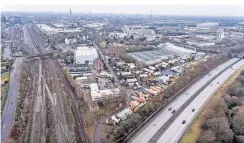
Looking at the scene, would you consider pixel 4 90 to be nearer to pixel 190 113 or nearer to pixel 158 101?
pixel 158 101

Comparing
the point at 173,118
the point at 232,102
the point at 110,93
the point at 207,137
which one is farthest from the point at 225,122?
the point at 110,93

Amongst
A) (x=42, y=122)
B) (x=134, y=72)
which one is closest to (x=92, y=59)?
(x=134, y=72)

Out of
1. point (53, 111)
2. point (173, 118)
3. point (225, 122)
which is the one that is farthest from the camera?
point (53, 111)

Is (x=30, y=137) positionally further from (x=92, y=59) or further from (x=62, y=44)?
(x=62, y=44)

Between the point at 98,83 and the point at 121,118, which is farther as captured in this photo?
the point at 98,83

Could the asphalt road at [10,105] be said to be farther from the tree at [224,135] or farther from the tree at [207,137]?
the tree at [224,135]

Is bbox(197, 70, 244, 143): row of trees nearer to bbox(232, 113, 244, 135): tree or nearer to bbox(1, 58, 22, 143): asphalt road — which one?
bbox(232, 113, 244, 135): tree

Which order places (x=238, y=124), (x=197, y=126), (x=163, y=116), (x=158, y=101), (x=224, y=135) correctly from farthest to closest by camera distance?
(x=158, y=101), (x=163, y=116), (x=197, y=126), (x=238, y=124), (x=224, y=135)

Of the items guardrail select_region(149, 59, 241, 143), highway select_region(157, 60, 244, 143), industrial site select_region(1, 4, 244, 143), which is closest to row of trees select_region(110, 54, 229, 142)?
industrial site select_region(1, 4, 244, 143)
